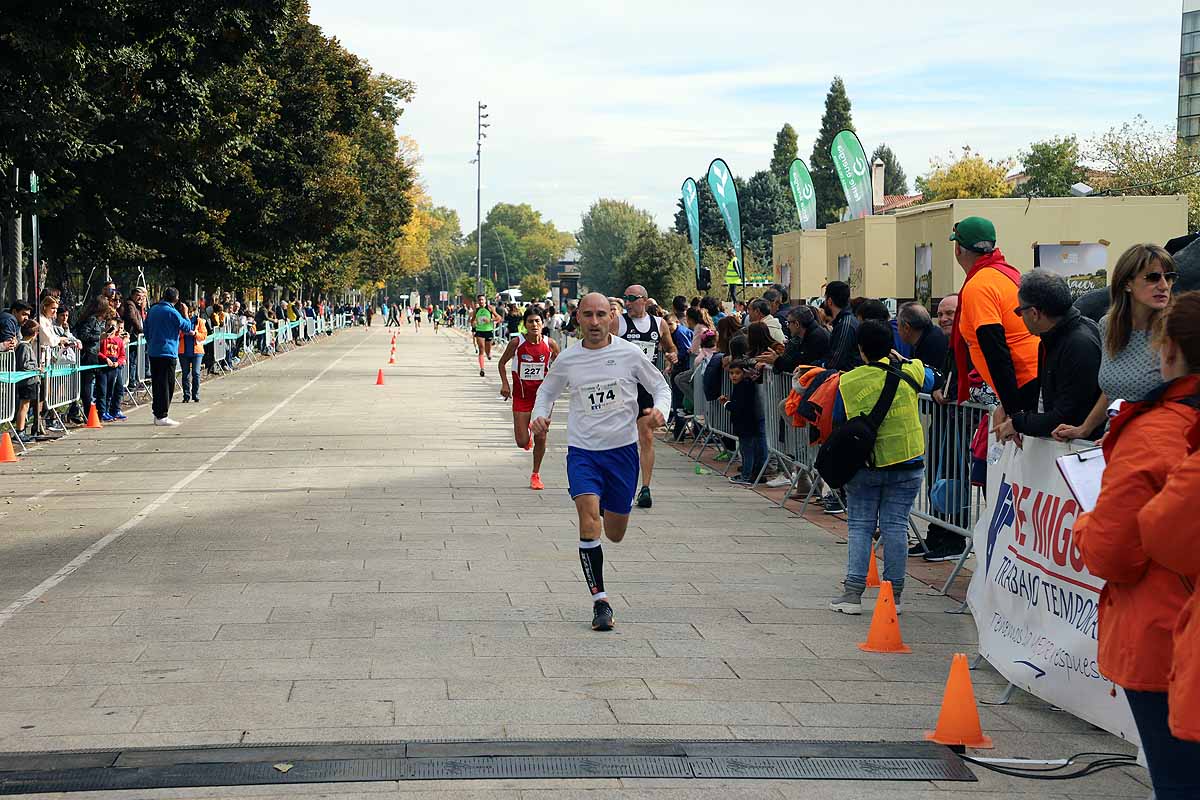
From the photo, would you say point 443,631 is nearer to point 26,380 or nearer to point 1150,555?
point 1150,555

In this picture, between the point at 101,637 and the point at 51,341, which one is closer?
the point at 101,637

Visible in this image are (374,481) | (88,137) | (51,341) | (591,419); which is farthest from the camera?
(88,137)

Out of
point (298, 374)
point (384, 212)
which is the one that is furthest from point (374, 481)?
point (384, 212)

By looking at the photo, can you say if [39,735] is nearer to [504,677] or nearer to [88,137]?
[504,677]

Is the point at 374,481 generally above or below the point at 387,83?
below

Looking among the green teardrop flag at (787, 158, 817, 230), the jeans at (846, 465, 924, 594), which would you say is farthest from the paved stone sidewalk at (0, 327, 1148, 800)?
the green teardrop flag at (787, 158, 817, 230)

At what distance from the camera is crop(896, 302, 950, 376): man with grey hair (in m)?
10.5

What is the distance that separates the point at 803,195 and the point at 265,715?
34576mm

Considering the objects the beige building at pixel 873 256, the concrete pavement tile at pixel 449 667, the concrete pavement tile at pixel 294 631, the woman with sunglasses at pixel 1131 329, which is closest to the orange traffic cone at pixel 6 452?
the concrete pavement tile at pixel 294 631

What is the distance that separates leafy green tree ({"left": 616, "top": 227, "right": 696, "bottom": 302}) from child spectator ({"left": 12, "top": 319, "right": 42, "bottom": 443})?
75.0 metres

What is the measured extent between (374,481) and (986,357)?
7.93 metres

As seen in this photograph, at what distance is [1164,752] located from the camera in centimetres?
345

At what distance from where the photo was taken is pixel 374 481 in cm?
1409

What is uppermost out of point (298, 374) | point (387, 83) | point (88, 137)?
point (387, 83)
